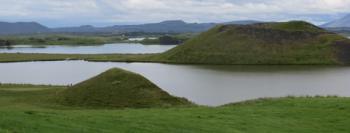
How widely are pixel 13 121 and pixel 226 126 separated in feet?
29.8

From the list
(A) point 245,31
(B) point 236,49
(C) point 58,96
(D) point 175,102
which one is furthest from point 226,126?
(A) point 245,31

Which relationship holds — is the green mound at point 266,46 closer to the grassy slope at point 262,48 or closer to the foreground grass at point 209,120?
the grassy slope at point 262,48

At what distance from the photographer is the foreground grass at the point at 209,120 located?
18328mm

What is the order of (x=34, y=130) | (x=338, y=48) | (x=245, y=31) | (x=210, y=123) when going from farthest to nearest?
1. (x=245, y=31)
2. (x=338, y=48)
3. (x=210, y=123)
4. (x=34, y=130)

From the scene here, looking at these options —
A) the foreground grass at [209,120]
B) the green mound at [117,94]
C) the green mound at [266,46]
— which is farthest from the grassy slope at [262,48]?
the foreground grass at [209,120]

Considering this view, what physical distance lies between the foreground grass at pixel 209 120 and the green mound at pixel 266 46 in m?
72.3

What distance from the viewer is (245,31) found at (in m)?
118

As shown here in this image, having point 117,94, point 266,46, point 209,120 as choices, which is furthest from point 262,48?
point 209,120

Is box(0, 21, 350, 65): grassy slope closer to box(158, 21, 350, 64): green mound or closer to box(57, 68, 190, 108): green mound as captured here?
box(158, 21, 350, 64): green mound

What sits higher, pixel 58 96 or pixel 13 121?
pixel 13 121

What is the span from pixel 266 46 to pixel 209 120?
88366 mm

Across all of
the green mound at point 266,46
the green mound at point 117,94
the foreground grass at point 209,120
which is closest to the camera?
the foreground grass at point 209,120

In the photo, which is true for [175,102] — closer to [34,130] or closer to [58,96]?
[58,96]

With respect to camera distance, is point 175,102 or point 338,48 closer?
point 175,102
